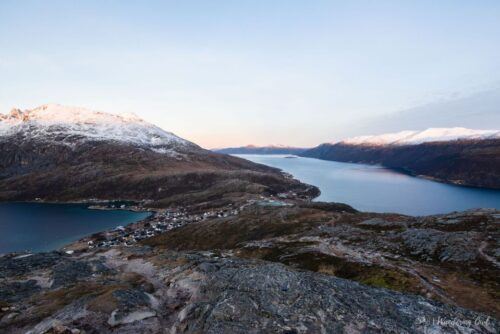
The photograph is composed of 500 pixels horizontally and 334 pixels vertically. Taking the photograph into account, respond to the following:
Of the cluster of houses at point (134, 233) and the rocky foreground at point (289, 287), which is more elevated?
the rocky foreground at point (289, 287)

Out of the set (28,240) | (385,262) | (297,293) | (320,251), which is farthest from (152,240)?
(297,293)

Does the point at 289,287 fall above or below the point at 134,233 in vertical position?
above

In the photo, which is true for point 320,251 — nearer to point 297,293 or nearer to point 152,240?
point 297,293

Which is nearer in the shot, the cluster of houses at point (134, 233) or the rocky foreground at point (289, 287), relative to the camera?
the rocky foreground at point (289, 287)

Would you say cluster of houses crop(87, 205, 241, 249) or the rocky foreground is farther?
cluster of houses crop(87, 205, 241, 249)

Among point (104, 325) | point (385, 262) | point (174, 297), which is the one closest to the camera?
point (104, 325)

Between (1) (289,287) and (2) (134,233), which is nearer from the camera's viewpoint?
(1) (289,287)

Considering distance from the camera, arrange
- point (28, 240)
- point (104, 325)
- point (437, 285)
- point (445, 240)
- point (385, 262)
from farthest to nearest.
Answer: point (28, 240) → point (445, 240) → point (385, 262) → point (437, 285) → point (104, 325)

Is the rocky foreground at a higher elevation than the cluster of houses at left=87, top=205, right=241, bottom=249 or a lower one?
higher
